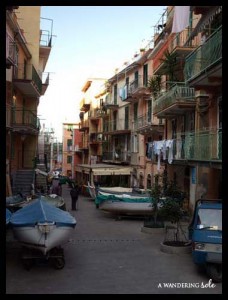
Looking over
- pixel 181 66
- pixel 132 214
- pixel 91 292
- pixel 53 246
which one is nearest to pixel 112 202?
pixel 132 214

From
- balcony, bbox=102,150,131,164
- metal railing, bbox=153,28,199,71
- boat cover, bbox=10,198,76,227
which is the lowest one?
boat cover, bbox=10,198,76,227

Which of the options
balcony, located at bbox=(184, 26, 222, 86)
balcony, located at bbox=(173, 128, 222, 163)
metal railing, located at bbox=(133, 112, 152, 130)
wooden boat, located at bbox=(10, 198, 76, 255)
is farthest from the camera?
metal railing, located at bbox=(133, 112, 152, 130)

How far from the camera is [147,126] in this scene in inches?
1195

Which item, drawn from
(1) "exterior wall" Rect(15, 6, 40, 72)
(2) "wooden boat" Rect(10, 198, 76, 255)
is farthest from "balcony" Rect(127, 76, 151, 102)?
(2) "wooden boat" Rect(10, 198, 76, 255)

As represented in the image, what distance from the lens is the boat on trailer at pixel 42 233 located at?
1105 centimetres

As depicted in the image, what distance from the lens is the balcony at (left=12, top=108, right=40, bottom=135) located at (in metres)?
26.1

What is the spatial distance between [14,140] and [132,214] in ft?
37.5

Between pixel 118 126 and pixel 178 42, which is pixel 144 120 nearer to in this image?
pixel 118 126

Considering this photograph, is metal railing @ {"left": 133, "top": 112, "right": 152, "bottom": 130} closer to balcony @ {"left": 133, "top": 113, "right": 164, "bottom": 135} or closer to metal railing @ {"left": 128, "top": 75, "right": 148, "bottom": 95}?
balcony @ {"left": 133, "top": 113, "right": 164, "bottom": 135}

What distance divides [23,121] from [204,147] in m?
16.1

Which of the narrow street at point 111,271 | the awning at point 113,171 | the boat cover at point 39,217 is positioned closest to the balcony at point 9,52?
the boat cover at point 39,217

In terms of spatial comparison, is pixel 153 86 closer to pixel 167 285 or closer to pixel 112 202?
pixel 112 202

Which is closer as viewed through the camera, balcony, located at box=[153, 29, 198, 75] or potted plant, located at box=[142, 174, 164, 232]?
potted plant, located at box=[142, 174, 164, 232]

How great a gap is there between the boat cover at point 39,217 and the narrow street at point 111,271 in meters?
1.31
